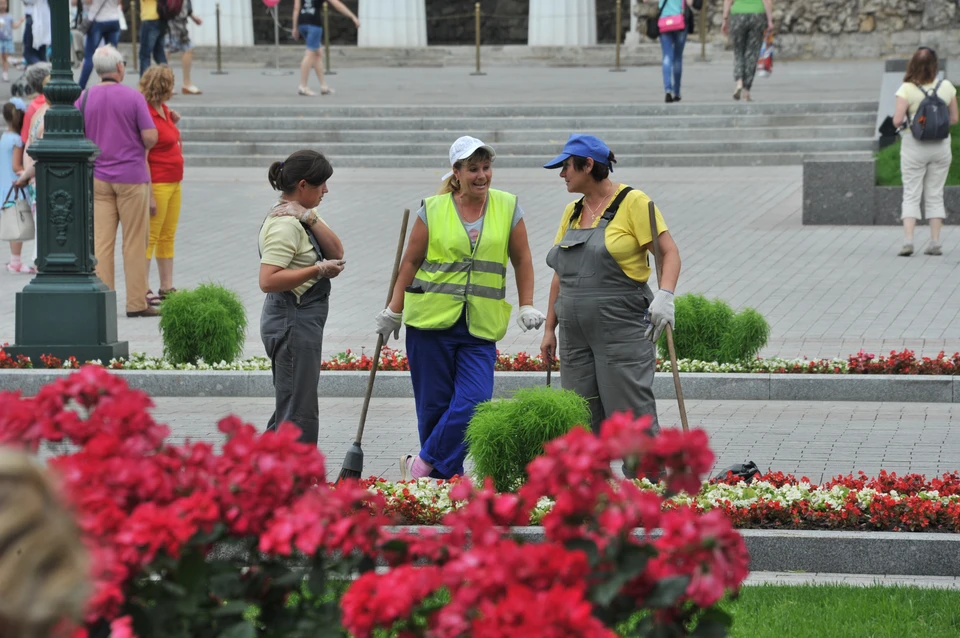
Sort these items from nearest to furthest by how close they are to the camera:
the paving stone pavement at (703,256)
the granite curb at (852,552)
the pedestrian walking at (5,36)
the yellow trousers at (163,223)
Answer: the granite curb at (852,552)
the paving stone pavement at (703,256)
the yellow trousers at (163,223)
the pedestrian walking at (5,36)

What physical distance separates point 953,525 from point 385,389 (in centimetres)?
437

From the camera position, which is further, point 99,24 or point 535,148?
point 99,24

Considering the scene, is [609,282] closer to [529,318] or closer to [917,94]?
[529,318]

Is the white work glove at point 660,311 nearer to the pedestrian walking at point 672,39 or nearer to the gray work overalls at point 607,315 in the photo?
the gray work overalls at point 607,315

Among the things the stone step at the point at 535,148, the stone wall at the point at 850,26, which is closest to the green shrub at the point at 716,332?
the stone step at the point at 535,148

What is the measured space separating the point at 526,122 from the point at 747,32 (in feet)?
11.1

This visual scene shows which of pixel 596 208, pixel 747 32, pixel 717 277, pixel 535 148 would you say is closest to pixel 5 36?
pixel 535 148

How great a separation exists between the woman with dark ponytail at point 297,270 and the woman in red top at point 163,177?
5218 millimetres

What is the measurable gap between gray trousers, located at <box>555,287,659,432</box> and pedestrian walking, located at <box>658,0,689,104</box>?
14.4 metres

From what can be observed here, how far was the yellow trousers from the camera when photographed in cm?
1169

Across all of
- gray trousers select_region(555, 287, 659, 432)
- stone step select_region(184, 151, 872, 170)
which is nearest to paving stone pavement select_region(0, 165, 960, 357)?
stone step select_region(184, 151, 872, 170)

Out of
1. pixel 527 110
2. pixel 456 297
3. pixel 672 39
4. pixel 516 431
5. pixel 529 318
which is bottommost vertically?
pixel 516 431

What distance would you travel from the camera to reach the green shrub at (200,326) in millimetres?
9477

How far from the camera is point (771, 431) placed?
816cm
